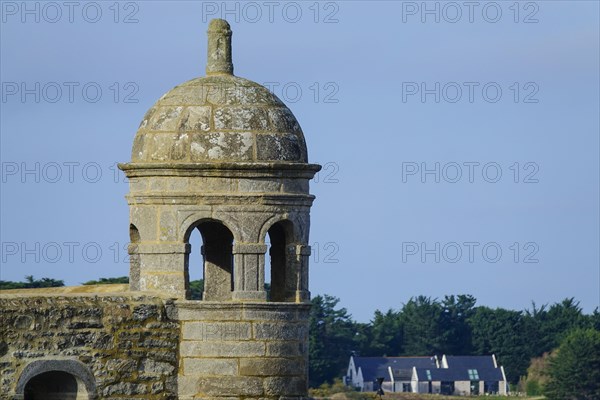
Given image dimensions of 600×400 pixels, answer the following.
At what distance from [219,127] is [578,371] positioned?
298ft

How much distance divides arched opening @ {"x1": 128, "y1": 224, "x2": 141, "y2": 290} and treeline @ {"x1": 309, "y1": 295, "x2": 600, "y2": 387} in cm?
9420

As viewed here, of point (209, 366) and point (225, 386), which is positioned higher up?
point (209, 366)

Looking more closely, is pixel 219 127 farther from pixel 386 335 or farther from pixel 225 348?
pixel 386 335

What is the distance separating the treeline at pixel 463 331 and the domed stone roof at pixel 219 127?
310 ft

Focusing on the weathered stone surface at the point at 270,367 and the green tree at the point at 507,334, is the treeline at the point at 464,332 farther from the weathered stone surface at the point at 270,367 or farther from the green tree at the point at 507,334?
the weathered stone surface at the point at 270,367

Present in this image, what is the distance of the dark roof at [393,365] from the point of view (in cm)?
12331

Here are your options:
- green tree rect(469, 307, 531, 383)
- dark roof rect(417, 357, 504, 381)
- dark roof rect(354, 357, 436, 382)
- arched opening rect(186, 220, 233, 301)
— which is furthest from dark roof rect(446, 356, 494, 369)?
arched opening rect(186, 220, 233, 301)

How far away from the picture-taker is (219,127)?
24.8 m

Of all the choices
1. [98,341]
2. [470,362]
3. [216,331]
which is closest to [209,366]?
[216,331]

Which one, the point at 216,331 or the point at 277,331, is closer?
the point at 216,331

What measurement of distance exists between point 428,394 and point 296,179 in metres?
100

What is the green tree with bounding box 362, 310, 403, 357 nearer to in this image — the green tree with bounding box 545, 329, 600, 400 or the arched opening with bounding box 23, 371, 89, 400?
the green tree with bounding box 545, 329, 600, 400

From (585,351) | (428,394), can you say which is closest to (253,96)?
(585,351)

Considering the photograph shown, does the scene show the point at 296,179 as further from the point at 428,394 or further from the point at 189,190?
the point at 428,394
